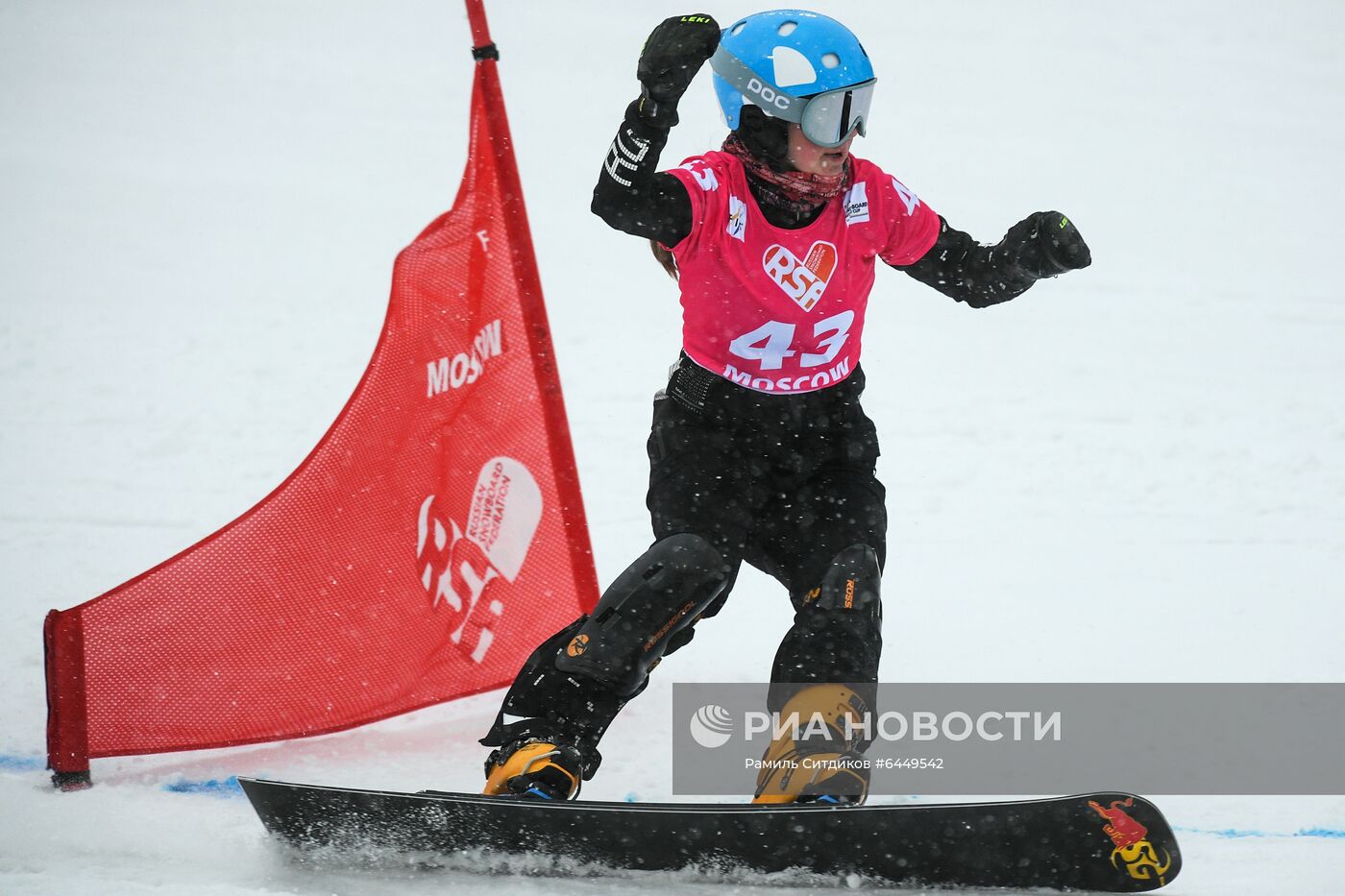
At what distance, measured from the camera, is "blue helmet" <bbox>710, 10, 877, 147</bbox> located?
10.2 ft

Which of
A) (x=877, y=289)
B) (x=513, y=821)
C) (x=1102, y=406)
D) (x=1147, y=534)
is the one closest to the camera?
(x=513, y=821)

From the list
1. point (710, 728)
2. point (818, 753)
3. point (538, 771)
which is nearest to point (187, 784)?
point (538, 771)

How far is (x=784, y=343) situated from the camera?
10.9 feet

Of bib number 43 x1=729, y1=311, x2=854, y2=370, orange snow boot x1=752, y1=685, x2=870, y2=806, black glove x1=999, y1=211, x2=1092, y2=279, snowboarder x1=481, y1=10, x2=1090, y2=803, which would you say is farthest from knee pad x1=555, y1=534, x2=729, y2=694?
black glove x1=999, y1=211, x2=1092, y2=279

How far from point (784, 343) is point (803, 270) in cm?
19

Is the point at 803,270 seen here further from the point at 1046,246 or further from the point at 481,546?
the point at 481,546

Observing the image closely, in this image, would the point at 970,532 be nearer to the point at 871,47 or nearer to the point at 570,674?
the point at 570,674

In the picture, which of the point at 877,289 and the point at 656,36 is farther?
the point at 877,289

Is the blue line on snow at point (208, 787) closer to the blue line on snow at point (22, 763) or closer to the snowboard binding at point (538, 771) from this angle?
the blue line on snow at point (22, 763)

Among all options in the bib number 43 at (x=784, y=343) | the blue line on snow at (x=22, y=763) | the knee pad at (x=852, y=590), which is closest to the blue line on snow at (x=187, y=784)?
the blue line on snow at (x=22, y=763)

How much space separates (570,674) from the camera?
3.19 metres

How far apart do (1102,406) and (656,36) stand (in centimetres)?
538

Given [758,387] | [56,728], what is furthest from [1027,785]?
[56,728]

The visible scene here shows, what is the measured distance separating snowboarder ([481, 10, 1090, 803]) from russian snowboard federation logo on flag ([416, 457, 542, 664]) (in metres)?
0.78
